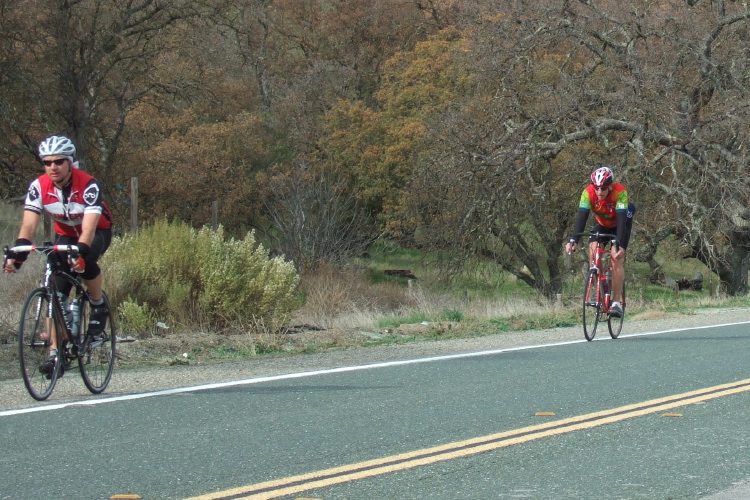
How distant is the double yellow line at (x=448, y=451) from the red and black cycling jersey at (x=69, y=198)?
298cm

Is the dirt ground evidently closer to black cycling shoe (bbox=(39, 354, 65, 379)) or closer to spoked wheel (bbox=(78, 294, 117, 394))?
spoked wheel (bbox=(78, 294, 117, 394))

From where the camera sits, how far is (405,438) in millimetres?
6215

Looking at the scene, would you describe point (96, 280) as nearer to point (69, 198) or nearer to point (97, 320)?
point (97, 320)

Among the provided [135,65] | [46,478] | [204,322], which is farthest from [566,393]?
[135,65]

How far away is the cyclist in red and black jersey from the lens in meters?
7.10

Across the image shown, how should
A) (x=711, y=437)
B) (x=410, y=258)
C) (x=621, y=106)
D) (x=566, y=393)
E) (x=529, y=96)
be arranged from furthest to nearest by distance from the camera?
(x=410, y=258), (x=529, y=96), (x=621, y=106), (x=566, y=393), (x=711, y=437)

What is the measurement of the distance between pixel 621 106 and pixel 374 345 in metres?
15.7

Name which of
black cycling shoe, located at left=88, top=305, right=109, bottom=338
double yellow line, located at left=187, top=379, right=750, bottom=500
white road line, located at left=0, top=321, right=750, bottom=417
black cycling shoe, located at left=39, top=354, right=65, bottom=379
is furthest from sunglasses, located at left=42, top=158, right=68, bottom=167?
double yellow line, located at left=187, top=379, right=750, bottom=500

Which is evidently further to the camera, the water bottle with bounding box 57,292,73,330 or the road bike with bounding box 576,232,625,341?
the road bike with bounding box 576,232,625,341

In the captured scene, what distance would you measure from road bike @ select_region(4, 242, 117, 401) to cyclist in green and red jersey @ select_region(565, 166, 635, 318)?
596 centimetres

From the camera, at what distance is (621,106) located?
25.4 m

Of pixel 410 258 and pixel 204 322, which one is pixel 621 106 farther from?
pixel 410 258

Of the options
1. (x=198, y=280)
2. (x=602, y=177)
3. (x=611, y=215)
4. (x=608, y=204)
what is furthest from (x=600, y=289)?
(x=198, y=280)

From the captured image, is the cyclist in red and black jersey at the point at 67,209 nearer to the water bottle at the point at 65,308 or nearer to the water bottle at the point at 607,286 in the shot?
the water bottle at the point at 65,308
